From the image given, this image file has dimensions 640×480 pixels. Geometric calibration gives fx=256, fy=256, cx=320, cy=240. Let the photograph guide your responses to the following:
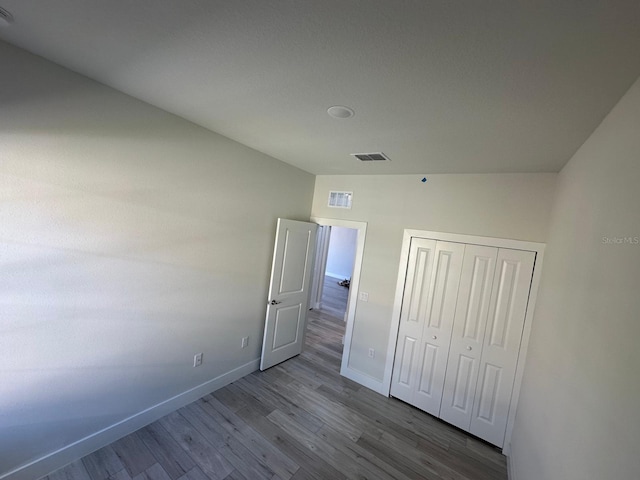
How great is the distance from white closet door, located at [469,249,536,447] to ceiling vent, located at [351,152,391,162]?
1.43m

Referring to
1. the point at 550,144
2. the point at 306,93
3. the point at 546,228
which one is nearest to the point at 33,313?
the point at 306,93

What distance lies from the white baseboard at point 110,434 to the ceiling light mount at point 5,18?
98.3 inches

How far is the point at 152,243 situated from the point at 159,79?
1202 mm

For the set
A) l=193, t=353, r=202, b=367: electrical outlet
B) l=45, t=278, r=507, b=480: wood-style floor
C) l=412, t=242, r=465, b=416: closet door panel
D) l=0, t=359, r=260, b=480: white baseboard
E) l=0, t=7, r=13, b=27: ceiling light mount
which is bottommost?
l=45, t=278, r=507, b=480: wood-style floor

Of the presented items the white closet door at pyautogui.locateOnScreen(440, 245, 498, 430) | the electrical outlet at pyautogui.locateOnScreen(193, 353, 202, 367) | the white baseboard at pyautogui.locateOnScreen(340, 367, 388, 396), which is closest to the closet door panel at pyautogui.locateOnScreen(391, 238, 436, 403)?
the white baseboard at pyautogui.locateOnScreen(340, 367, 388, 396)

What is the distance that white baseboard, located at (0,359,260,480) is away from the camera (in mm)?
1665

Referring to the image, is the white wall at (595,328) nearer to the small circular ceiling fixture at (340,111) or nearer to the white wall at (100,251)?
the small circular ceiling fixture at (340,111)

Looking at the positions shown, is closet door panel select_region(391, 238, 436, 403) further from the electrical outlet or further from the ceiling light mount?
the ceiling light mount

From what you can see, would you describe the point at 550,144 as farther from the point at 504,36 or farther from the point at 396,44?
the point at 396,44

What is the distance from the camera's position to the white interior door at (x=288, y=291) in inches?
124

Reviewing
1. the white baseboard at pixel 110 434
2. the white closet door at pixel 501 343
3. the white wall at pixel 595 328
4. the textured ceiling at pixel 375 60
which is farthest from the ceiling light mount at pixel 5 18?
the white closet door at pixel 501 343

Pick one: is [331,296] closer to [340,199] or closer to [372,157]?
[340,199]

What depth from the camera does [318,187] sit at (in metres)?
3.68

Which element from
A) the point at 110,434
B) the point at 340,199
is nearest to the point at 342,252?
the point at 340,199
